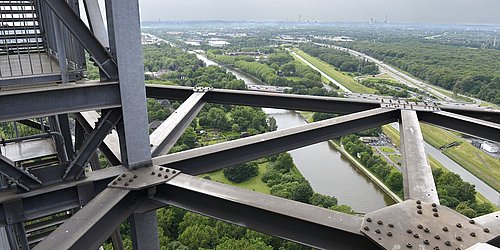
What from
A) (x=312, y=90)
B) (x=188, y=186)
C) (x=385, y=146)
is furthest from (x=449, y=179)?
(x=188, y=186)

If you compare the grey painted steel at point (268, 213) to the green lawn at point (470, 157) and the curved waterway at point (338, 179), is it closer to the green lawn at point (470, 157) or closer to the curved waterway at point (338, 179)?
the curved waterway at point (338, 179)

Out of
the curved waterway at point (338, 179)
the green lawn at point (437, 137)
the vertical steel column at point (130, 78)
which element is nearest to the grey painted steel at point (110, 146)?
the vertical steel column at point (130, 78)

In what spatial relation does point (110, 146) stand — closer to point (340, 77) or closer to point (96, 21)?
point (96, 21)

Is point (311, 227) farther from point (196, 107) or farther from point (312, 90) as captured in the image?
point (312, 90)

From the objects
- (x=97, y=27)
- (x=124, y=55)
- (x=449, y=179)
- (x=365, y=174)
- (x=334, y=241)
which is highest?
(x=97, y=27)

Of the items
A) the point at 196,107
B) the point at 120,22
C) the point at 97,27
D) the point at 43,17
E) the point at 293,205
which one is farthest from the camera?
the point at 196,107

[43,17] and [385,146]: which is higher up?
[43,17]

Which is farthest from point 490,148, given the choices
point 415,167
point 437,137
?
point 415,167

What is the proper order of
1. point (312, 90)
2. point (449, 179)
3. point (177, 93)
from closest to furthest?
point (177, 93) < point (449, 179) < point (312, 90)
